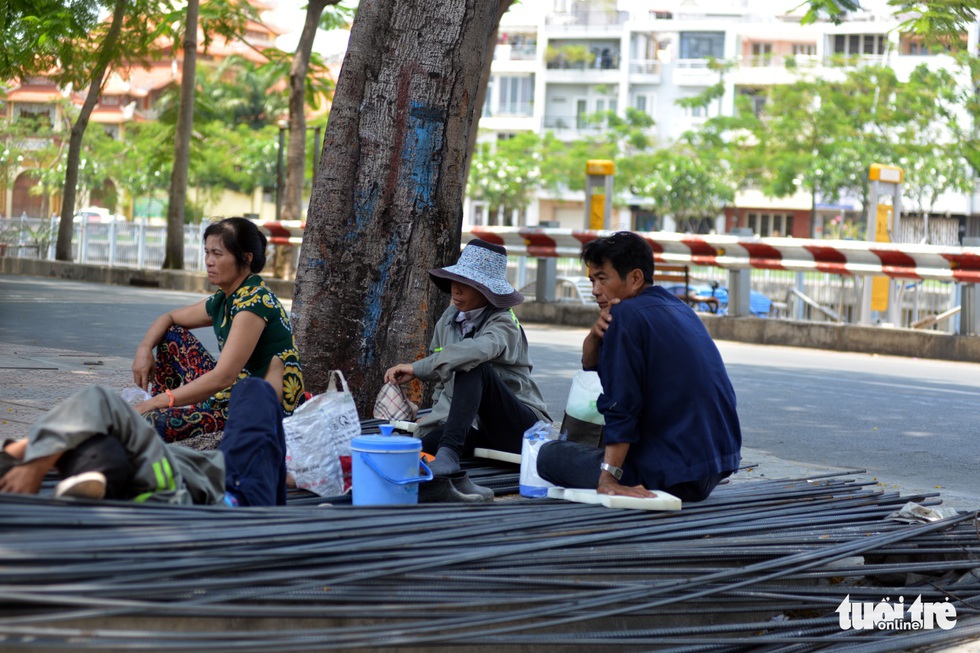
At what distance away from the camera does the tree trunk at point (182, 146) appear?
22.4 m

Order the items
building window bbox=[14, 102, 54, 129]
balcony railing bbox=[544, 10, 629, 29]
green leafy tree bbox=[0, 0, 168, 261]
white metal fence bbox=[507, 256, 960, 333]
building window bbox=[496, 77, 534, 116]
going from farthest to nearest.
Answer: building window bbox=[496, 77, 534, 116] < balcony railing bbox=[544, 10, 629, 29] < building window bbox=[14, 102, 54, 129] < green leafy tree bbox=[0, 0, 168, 261] < white metal fence bbox=[507, 256, 960, 333]

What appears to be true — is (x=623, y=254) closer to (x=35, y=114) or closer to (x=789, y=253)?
(x=789, y=253)

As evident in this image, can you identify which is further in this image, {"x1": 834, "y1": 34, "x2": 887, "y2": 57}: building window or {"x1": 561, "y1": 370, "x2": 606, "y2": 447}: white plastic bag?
{"x1": 834, "y1": 34, "x2": 887, "y2": 57}: building window

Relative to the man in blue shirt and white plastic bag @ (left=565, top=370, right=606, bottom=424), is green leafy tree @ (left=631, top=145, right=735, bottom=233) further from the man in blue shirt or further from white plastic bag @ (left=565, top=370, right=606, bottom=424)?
the man in blue shirt

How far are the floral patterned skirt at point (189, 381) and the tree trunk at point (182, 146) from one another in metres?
18.1

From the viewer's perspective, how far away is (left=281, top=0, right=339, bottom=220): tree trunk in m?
20.5

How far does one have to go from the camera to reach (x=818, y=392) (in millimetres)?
10227

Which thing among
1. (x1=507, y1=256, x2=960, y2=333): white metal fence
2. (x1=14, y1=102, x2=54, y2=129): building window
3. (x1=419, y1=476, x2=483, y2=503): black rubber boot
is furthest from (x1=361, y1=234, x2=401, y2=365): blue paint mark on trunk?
(x1=14, y1=102, x2=54, y2=129): building window

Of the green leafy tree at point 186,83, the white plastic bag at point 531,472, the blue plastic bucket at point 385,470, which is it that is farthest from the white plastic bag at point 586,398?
the green leafy tree at point 186,83

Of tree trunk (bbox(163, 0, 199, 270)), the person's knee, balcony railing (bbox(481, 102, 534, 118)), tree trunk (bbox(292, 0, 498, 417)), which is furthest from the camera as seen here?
balcony railing (bbox(481, 102, 534, 118))

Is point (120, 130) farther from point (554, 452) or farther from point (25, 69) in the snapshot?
point (554, 452)

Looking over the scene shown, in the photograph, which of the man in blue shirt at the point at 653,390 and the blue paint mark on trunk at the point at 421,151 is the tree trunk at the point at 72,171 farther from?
the man in blue shirt at the point at 653,390

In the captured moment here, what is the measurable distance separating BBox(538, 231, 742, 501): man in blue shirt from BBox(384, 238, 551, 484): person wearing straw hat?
3.22ft

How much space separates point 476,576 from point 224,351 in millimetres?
1803
